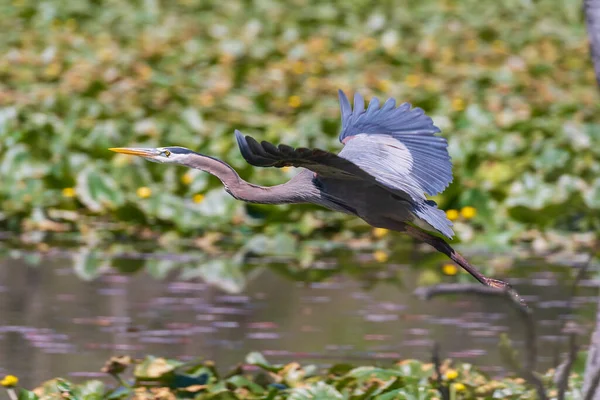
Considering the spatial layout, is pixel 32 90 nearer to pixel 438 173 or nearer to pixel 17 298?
pixel 17 298

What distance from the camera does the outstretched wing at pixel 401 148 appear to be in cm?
358

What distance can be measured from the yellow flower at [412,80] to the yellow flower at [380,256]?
3076mm

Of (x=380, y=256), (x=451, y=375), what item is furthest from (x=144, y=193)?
(x=451, y=375)

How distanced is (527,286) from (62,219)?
8.49 ft

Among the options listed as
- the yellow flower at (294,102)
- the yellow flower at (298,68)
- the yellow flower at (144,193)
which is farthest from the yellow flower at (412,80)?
the yellow flower at (144,193)

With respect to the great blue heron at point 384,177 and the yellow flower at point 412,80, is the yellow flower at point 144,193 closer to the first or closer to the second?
the great blue heron at point 384,177

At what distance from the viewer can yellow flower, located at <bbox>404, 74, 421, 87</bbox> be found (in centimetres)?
970

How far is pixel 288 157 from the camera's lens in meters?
3.16

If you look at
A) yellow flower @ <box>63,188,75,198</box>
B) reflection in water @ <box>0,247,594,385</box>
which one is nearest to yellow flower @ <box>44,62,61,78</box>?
yellow flower @ <box>63,188,75,198</box>

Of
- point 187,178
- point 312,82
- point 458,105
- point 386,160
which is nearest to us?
point 386,160

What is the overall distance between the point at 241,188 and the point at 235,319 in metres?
2.00

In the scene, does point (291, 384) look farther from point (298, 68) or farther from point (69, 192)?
point (298, 68)

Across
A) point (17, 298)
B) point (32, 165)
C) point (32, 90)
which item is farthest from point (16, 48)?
point (17, 298)

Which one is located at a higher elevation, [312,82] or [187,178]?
[312,82]
